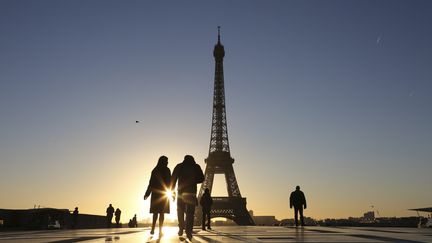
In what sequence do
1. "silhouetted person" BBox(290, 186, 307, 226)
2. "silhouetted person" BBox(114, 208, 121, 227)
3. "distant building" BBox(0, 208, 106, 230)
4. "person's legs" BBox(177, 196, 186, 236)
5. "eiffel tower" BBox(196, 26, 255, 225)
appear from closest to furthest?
"person's legs" BBox(177, 196, 186, 236) < "silhouetted person" BBox(290, 186, 307, 226) < "distant building" BBox(0, 208, 106, 230) < "silhouetted person" BBox(114, 208, 121, 227) < "eiffel tower" BBox(196, 26, 255, 225)

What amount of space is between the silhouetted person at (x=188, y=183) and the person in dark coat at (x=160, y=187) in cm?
32

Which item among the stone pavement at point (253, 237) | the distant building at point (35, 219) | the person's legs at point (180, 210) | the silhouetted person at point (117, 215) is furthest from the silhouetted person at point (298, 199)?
the silhouetted person at point (117, 215)

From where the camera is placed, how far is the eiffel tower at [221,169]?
83.1 m

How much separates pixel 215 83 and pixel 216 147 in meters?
13.8

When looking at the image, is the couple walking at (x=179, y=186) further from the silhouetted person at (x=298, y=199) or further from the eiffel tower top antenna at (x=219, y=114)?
the eiffel tower top antenna at (x=219, y=114)

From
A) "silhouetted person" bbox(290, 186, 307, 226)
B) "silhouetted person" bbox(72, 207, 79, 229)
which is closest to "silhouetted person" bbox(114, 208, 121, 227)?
"silhouetted person" bbox(72, 207, 79, 229)

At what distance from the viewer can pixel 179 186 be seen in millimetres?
10797

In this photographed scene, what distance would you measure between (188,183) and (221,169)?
77.1m

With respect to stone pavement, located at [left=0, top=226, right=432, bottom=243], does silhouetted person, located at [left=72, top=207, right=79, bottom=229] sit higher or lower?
higher

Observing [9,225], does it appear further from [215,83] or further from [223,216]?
[215,83]

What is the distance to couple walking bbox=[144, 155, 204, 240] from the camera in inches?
418

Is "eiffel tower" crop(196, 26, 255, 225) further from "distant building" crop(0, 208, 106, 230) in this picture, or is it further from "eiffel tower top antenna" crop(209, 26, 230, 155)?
"distant building" crop(0, 208, 106, 230)

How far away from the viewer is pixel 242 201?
83.1m

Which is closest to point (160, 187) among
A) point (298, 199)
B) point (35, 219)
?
point (298, 199)
